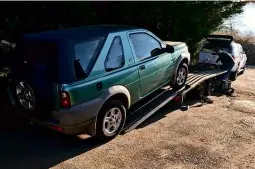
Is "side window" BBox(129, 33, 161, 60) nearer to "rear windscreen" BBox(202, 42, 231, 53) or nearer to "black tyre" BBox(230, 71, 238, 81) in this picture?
"rear windscreen" BBox(202, 42, 231, 53)

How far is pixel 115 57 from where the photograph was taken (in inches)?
211

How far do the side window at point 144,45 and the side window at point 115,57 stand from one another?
16.8 inches

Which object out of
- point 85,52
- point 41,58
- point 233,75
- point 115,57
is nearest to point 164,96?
point 115,57

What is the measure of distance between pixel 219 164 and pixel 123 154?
5.03 ft

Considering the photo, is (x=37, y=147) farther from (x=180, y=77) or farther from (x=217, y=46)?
(x=217, y=46)

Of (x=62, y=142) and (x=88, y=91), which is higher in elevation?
(x=88, y=91)

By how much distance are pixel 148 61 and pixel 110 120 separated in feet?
4.74

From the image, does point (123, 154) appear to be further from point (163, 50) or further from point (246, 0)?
point (246, 0)

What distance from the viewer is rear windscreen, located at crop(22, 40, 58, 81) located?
15.2 ft

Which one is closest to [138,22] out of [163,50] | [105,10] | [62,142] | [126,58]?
[105,10]

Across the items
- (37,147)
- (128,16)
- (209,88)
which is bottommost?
(37,147)

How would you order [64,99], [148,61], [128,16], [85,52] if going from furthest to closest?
[128,16]
[148,61]
[85,52]
[64,99]

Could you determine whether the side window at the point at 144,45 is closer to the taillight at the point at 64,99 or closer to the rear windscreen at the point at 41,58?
the rear windscreen at the point at 41,58

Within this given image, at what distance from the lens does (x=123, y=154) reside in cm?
520
